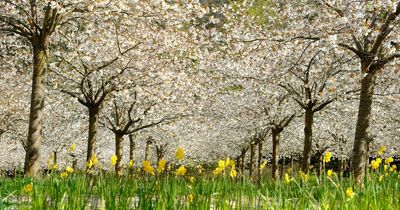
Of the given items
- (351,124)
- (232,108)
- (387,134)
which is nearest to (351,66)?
(232,108)

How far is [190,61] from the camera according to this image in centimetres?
1700

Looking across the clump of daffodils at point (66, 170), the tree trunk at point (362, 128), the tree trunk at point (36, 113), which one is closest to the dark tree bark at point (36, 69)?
the tree trunk at point (36, 113)

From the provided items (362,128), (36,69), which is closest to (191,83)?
(36,69)

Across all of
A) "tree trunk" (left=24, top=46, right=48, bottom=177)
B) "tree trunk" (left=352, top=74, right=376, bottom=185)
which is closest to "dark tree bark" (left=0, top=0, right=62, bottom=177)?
"tree trunk" (left=24, top=46, right=48, bottom=177)

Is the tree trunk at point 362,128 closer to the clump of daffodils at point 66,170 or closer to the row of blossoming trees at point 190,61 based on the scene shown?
the row of blossoming trees at point 190,61

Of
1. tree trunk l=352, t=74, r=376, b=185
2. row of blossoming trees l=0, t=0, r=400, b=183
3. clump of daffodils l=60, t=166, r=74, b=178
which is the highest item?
row of blossoming trees l=0, t=0, r=400, b=183

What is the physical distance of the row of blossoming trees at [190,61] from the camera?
1005 cm

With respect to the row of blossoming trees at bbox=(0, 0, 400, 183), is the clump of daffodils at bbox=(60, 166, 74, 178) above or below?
below

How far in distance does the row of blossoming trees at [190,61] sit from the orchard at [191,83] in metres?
0.06

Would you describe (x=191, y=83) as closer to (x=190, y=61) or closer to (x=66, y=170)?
(x=190, y=61)

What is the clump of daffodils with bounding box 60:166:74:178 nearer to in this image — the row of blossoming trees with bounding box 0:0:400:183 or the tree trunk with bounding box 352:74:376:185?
the row of blossoming trees with bounding box 0:0:400:183

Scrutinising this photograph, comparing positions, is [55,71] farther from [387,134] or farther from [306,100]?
[387,134]

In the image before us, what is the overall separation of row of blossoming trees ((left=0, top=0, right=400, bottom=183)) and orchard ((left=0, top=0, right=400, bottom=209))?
0.06 m

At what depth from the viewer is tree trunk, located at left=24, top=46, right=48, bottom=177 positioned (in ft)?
34.8
